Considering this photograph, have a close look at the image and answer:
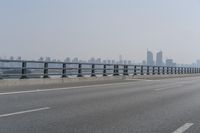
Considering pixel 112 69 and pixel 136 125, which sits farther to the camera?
pixel 112 69

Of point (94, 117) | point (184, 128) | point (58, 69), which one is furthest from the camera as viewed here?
point (58, 69)

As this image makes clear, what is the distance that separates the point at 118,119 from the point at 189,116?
2160 millimetres

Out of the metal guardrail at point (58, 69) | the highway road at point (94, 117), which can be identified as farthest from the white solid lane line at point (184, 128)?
the metal guardrail at point (58, 69)

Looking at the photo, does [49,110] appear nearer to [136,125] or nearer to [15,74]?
[136,125]

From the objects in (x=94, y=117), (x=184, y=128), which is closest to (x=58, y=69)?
(x=94, y=117)

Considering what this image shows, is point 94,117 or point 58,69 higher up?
point 58,69

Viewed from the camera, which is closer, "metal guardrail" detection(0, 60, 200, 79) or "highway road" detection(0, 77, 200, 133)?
"highway road" detection(0, 77, 200, 133)

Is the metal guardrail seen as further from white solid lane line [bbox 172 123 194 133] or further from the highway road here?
white solid lane line [bbox 172 123 194 133]

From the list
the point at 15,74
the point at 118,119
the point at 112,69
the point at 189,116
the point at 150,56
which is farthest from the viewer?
the point at 150,56

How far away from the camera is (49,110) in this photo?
39.9 ft

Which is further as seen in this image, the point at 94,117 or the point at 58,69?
the point at 58,69

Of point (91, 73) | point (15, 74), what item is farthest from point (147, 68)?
point (15, 74)

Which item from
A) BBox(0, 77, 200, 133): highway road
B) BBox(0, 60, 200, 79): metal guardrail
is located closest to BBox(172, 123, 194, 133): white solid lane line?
BBox(0, 77, 200, 133): highway road

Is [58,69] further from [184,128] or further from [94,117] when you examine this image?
[184,128]
